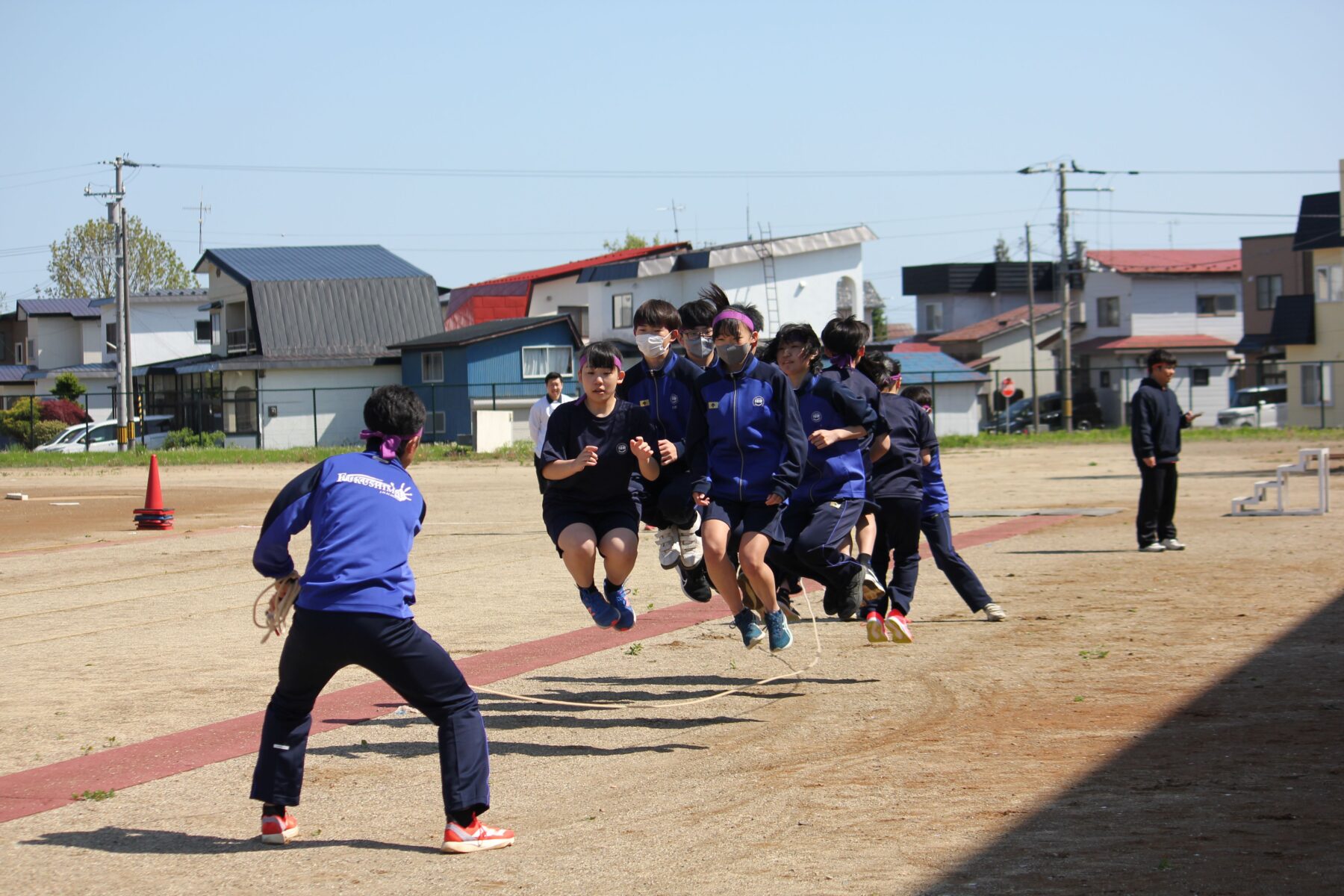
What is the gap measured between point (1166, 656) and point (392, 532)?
5.49 meters

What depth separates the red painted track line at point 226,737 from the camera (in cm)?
590

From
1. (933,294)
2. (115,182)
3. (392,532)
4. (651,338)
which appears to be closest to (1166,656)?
(651,338)

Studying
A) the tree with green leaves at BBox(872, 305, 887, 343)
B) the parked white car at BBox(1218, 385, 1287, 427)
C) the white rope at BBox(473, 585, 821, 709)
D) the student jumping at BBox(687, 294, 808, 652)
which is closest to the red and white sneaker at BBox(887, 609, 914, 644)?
the white rope at BBox(473, 585, 821, 709)

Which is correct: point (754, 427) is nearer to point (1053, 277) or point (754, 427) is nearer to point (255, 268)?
point (255, 268)

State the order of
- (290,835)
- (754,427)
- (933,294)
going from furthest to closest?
(933,294) → (754,427) → (290,835)

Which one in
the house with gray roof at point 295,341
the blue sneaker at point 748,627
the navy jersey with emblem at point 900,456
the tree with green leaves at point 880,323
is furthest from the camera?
the tree with green leaves at point 880,323

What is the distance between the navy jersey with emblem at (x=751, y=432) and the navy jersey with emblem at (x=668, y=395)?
0.51ft

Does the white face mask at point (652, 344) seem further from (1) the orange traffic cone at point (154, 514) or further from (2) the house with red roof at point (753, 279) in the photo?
(2) the house with red roof at point (753, 279)

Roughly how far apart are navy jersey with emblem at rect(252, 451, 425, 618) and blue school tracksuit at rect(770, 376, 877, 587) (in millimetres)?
2794

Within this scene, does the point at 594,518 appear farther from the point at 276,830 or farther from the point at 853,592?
the point at 276,830

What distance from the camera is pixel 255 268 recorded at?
58.6 meters

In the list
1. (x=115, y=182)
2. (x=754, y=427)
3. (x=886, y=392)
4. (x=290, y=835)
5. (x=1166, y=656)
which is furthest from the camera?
(x=115, y=182)

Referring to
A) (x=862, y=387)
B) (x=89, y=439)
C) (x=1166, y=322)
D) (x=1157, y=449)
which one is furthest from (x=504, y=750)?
(x=1166, y=322)

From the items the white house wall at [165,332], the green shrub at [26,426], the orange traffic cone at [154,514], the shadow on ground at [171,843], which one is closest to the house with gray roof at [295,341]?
the white house wall at [165,332]
